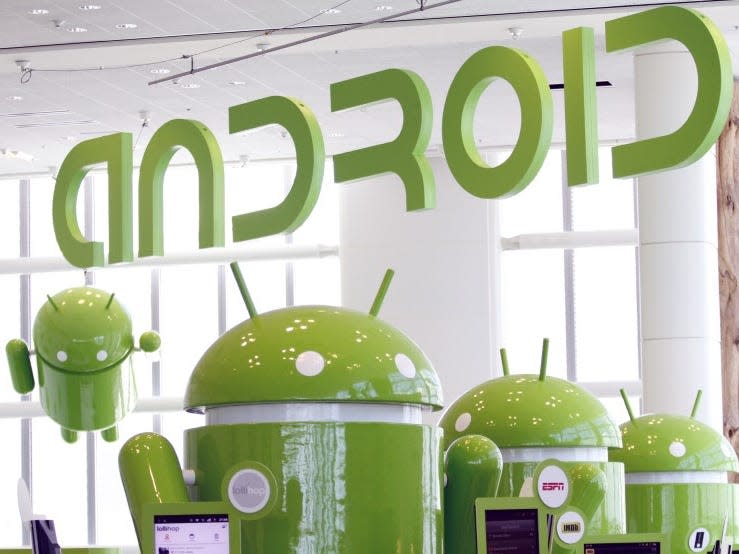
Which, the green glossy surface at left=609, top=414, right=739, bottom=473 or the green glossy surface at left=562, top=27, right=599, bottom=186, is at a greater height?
the green glossy surface at left=562, top=27, right=599, bottom=186

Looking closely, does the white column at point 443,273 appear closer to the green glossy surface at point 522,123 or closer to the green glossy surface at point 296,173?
the green glossy surface at point 296,173

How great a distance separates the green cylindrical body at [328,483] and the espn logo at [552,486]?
0.51m

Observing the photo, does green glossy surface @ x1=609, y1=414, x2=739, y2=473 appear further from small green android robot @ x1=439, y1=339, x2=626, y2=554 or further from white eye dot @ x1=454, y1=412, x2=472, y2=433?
white eye dot @ x1=454, y1=412, x2=472, y2=433

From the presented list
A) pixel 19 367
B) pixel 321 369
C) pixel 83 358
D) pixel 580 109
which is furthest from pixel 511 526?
pixel 19 367

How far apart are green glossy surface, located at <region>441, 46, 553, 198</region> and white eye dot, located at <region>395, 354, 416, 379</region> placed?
162cm

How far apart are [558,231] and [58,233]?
1107 cm

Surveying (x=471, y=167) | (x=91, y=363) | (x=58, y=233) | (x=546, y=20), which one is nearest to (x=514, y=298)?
(x=546, y=20)

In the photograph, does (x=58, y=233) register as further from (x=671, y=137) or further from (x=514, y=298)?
(x=514, y=298)

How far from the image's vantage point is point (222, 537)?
506 cm

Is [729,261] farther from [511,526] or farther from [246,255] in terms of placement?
[511,526]

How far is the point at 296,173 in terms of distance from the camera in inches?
307

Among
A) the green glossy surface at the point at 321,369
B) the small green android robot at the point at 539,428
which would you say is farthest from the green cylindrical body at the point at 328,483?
the small green android robot at the point at 539,428

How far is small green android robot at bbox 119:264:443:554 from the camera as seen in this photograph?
214 inches

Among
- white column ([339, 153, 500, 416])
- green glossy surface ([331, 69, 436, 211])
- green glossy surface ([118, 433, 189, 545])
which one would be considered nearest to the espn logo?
green glossy surface ([118, 433, 189, 545])
